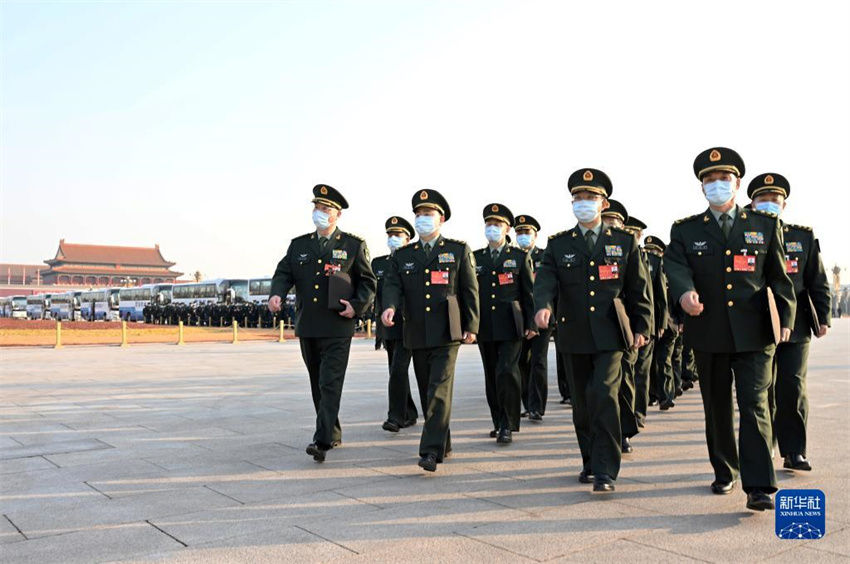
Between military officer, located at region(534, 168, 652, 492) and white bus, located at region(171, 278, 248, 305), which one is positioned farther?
white bus, located at region(171, 278, 248, 305)

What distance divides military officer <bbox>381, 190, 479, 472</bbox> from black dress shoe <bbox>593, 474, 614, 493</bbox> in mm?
1203

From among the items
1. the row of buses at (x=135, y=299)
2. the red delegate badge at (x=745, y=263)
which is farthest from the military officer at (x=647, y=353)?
the row of buses at (x=135, y=299)

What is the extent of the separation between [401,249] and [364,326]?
96.5 feet

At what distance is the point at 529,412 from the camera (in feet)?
26.2

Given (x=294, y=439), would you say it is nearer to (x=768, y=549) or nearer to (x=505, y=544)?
(x=505, y=544)

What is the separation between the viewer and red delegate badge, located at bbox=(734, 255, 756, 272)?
4.62 m

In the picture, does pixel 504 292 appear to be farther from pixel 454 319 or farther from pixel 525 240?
pixel 525 240

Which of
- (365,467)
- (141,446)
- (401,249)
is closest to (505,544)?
(365,467)

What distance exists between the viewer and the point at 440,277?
588 cm

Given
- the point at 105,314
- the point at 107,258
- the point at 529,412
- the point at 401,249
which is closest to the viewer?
the point at 401,249

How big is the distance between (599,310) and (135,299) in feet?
193

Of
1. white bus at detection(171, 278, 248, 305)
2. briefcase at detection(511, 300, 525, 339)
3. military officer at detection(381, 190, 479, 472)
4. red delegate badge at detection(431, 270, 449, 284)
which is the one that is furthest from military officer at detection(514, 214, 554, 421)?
white bus at detection(171, 278, 248, 305)

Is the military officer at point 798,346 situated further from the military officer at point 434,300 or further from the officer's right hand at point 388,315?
the officer's right hand at point 388,315

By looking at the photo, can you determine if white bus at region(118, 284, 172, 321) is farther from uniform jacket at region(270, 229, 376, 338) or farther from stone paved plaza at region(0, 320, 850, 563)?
uniform jacket at region(270, 229, 376, 338)
